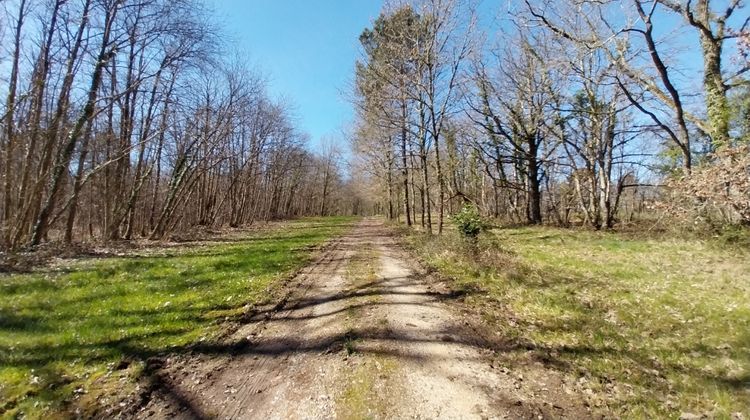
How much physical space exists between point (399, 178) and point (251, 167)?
13.7m

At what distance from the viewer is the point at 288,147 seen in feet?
132

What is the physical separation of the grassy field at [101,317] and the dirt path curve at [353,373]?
31.1 inches

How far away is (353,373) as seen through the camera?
4410 mm

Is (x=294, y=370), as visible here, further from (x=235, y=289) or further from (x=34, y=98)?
(x=34, y=98)

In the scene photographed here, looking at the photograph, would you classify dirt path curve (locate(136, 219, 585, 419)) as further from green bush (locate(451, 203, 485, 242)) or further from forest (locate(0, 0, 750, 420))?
green bush (locate(451, 203, 485, 242))

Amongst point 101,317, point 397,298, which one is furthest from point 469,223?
point 101,317

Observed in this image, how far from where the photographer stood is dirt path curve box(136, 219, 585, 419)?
12.2 ft

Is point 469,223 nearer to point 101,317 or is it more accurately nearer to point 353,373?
point 353,373

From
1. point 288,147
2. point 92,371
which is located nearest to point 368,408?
point 92,371

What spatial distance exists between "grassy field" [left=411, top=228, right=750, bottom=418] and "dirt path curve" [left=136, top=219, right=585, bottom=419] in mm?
718

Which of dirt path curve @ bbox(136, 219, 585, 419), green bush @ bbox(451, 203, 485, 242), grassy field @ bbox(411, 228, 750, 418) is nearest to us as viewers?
dirt path curve @ bbox(136, 219, 585, 419)

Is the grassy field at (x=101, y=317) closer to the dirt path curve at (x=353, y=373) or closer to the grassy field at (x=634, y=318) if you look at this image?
the dirt path curve at (x=353, y=373)

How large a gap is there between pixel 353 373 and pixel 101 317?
4.99 meters

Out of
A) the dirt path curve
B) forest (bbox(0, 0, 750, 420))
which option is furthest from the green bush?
the dirt path curve
